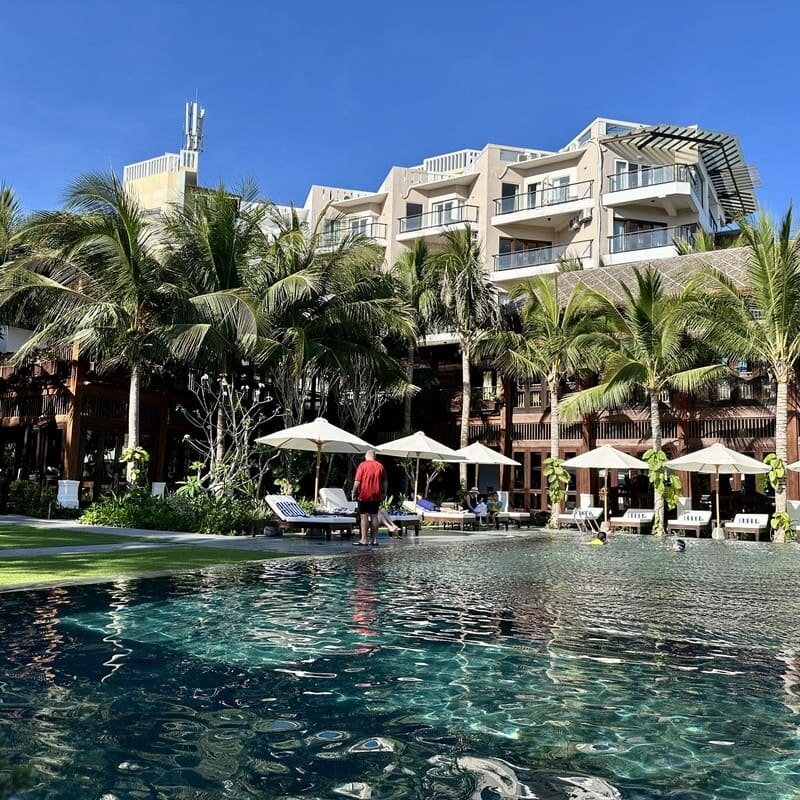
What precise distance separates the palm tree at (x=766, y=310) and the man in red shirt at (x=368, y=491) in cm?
1197

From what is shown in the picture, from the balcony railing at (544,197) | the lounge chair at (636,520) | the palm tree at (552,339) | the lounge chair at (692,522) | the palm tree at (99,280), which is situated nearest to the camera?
the palm tree at (99,280)

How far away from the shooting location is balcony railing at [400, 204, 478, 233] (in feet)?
138

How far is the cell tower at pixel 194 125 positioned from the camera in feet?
193

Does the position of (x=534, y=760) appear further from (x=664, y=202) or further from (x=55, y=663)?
(x=664, y=202)

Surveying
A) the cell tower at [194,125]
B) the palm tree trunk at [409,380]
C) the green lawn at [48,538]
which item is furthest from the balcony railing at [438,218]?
the green lawn at [48,538]

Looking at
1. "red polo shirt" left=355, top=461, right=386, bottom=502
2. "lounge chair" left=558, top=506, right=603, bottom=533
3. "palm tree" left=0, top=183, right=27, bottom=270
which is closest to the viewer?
"red polo shirt" left=355, top=461, right=386, bottom=502

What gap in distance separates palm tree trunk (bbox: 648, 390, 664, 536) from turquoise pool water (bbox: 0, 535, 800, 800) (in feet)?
47.9

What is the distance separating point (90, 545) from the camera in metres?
12.3

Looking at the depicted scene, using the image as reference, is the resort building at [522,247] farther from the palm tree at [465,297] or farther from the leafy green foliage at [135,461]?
the leafy green foliage at [135,461]

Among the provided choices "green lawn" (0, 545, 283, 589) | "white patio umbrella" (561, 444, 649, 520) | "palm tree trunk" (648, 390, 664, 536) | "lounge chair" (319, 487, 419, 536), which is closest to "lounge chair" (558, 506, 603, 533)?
"white patio umbrella" (561, 444, 649, 520)

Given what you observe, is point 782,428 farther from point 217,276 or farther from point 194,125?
point 194,125

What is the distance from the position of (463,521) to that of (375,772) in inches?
728

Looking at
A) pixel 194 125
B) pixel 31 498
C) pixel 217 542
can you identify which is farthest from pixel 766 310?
pixel 194 125

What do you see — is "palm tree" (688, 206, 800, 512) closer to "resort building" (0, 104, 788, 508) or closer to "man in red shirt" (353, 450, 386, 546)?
"resort building" (0, 104, 788, 508)
